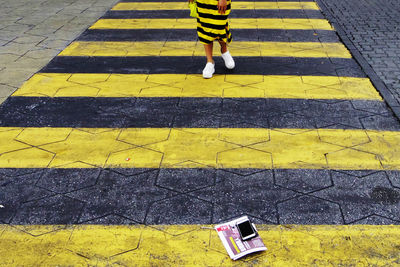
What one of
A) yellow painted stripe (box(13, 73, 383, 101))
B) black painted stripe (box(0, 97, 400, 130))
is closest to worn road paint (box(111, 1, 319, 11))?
yellow painted stripe (box(13, 73, 383, 101))

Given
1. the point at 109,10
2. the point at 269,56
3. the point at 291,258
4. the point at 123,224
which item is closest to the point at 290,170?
the point at 291,258

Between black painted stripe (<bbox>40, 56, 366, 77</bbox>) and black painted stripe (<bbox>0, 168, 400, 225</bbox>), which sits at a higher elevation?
black painted stripe (<bbox>40, 56, 366, 77</bbox>)

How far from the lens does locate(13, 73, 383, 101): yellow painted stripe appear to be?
5.13 m

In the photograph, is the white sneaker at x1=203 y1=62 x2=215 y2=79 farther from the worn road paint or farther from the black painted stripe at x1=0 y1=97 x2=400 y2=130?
the worn road paint

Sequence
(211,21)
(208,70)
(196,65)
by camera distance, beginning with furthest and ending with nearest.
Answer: (196,65) < (208,70) < (211,21)

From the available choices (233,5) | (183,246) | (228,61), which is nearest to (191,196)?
(183,246)

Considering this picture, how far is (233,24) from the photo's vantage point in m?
8.01

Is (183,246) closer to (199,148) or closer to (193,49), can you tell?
(199,148)

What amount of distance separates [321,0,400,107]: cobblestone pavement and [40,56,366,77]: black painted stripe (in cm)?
40

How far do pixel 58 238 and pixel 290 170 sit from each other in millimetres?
1972

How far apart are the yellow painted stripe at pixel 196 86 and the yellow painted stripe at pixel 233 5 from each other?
13.2ft

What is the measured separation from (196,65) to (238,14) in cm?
314

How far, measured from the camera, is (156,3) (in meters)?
9.70

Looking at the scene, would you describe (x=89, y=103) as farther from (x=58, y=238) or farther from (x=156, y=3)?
(x=156, y=3)
